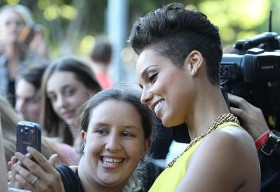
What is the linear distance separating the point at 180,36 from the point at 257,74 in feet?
1.81

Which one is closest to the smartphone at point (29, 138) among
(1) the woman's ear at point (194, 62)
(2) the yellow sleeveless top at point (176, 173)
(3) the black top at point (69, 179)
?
(3) the black top at point (69, 179)

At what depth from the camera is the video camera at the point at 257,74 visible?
9.19 feet

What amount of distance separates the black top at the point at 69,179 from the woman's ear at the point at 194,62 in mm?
689

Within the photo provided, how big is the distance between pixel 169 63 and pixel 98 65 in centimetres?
483

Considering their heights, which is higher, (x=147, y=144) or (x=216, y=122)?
(x=216, y=122)

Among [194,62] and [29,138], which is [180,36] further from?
[29,138]

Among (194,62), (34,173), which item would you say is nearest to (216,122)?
(194,62)

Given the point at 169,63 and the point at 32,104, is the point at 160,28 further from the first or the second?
the point at 32,104

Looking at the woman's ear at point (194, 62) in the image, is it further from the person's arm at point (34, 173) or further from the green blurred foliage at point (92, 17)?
the green blurred foliage at point (92, 17)

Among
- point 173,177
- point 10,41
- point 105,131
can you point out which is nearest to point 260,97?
point 105,131

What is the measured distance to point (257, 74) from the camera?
2783 mm

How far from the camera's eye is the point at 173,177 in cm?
225

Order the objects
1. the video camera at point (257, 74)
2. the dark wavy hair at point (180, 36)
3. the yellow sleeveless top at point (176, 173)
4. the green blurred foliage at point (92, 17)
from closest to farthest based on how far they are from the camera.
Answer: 1. the yellow sleeveless top at point (176, 173)
2. the dark wavy hair at point (180, 36)
3. the video camera at point (257, 74)
4. the green blurred foliage at point (92, 17)

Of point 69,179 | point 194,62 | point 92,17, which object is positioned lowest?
point 92,17
